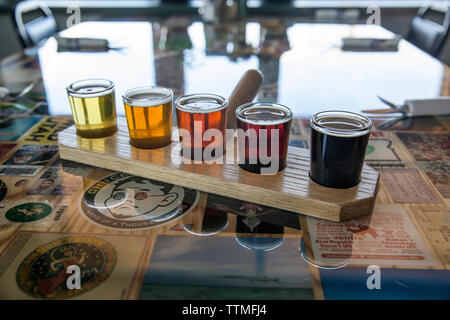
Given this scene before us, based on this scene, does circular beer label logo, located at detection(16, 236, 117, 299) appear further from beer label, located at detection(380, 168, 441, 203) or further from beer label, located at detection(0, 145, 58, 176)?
beer label, located at detection(380, 168, 441, 203)

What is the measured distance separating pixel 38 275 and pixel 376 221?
54cm

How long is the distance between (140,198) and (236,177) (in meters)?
0.19

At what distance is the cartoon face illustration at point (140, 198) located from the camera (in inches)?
28.5

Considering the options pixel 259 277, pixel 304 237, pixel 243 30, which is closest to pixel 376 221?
pixel 304 237

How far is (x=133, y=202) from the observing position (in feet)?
2.48

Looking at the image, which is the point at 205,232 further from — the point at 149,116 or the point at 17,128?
the point at 17,128

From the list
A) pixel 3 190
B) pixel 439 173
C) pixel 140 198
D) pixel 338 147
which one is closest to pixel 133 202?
pixel 140 198

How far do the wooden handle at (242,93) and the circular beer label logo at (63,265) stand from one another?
381mm

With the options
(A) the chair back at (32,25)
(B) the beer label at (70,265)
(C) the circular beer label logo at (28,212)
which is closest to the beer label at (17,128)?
(C) the circular beer label logo at (28,212)

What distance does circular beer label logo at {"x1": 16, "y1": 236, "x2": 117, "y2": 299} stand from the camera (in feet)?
1.84

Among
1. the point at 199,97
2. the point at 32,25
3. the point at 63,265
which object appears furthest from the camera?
the point at 32,25

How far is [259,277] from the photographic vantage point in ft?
1.90
